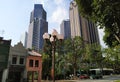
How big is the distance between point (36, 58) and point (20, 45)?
4533 millimetres

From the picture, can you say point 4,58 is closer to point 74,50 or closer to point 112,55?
point 74,50

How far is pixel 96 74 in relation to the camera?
5662 cm

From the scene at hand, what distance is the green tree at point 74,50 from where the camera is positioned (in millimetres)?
57469

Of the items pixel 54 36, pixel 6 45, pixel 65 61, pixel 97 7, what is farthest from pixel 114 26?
pixel 65 61

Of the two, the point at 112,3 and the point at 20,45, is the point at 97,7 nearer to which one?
the point at 112,3

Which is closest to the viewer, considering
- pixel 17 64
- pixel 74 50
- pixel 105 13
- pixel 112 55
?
pixel 105 13

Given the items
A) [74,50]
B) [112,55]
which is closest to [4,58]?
[74,50]

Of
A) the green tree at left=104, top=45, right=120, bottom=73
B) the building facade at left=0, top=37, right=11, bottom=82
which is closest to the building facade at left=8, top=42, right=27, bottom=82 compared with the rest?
the building facade at left=0, top=37, right=11, bottom=82

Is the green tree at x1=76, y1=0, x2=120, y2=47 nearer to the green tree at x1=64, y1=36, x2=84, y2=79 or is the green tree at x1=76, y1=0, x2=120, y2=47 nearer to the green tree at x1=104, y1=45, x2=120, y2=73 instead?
the green tree at x1=104, y1=45, x2=120, y2=73

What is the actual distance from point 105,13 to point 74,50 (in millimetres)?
41674

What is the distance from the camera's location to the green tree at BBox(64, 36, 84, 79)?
5747 cm

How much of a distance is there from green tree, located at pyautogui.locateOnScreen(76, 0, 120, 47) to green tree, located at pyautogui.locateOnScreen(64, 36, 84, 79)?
114ft

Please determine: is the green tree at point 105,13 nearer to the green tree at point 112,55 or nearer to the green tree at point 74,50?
the green tree at point 112,55

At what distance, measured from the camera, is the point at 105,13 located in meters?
16.6
